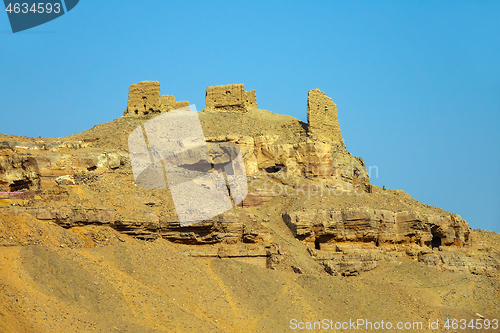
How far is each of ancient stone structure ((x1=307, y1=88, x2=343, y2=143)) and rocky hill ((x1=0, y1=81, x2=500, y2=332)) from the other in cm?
13

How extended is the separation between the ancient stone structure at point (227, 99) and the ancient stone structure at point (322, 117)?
674 centimetres

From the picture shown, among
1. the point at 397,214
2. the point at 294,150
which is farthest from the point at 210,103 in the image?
the point at 397,214

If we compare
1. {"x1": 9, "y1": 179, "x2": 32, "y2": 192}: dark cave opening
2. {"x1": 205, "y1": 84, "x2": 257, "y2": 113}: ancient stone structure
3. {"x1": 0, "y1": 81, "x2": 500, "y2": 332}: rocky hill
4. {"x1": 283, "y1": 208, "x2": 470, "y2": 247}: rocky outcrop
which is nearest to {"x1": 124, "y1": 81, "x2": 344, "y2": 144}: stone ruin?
{"x1": 205, "y1": 84, "x2": 257, "y2": 113}: ancient stone structure

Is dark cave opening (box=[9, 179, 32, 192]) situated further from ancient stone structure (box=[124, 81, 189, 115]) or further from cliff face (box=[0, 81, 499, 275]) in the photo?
ancient stone structure (box=[124, 81, 189, 115])

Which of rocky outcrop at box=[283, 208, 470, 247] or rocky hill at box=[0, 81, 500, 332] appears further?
rocky outcrop at box=[283, 208, 470, 247]

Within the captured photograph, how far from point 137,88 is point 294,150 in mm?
13623

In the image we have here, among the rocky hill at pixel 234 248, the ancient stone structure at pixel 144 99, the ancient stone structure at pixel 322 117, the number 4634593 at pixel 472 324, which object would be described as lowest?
the number 4634593 at pixel 472 324

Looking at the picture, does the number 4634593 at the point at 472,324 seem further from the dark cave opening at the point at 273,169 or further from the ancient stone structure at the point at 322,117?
the ancient stone structure at the point at 322,117

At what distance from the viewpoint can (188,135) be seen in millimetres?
43750

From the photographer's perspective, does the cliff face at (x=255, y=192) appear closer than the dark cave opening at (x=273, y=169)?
Yes

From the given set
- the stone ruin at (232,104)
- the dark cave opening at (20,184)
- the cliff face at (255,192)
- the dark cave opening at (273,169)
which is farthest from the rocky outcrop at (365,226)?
the dark cave opening at (20,184)

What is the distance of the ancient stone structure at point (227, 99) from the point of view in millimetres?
48469

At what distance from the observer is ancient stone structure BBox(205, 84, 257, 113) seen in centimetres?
4847

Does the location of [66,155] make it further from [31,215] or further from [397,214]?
[397,214]
